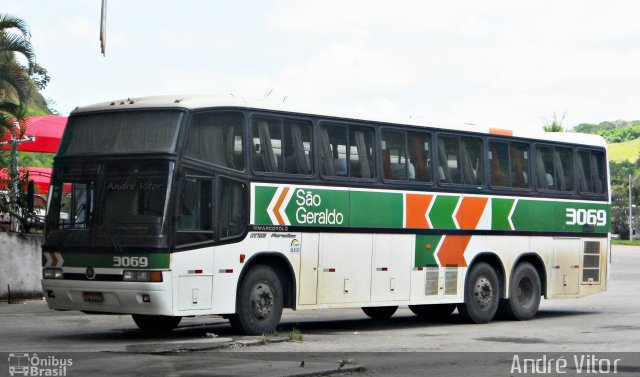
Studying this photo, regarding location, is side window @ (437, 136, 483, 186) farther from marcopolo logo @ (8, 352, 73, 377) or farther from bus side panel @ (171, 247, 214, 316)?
marcopolo logo @ (8, 352, 73, 377)

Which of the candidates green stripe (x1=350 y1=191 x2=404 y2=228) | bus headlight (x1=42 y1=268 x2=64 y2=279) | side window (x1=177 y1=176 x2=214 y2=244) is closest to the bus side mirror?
side window (x1=177 y1=176 x2=214 y2=244)

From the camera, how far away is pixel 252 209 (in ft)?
62.0

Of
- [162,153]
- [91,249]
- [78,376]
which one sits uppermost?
[162,153]

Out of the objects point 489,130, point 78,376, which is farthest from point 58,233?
point 489,130

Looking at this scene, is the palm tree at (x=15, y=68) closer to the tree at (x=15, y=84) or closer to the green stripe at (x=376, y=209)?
the tree at (x=15, y=84)

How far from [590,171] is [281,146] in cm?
912

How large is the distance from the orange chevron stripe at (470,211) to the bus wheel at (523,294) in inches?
62.4

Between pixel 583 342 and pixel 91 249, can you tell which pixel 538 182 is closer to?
pixel 583 342

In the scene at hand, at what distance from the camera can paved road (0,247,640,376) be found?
1431cm

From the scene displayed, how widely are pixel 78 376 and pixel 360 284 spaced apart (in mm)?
8531

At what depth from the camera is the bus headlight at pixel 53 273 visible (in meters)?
18.4

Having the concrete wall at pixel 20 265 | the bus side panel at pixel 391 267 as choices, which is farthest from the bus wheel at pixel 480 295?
the concrete wall at pixel 20 265

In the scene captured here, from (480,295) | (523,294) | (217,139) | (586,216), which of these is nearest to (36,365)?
(217,139)

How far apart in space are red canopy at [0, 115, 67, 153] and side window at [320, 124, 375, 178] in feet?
37.9
